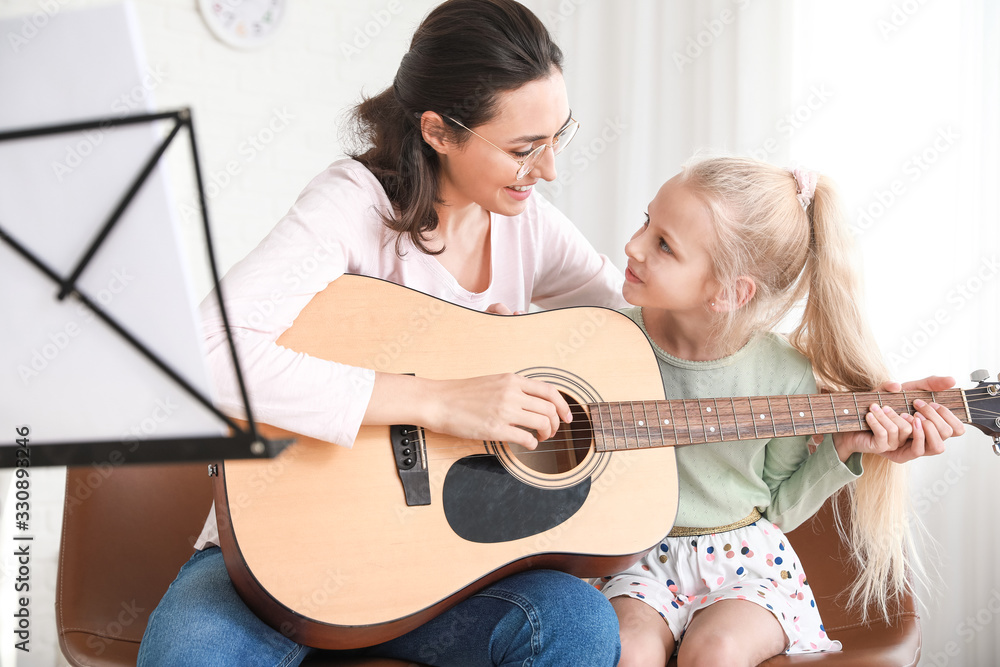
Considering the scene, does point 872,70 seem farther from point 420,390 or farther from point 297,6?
point 297,6

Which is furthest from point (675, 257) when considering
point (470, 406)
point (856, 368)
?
point (470, 406)

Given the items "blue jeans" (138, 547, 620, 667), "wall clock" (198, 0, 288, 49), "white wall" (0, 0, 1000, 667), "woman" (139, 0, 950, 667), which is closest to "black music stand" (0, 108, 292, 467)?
"woman" (139, 0, 950, 667)

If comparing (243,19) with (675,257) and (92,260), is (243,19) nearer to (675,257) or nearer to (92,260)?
(675,257)

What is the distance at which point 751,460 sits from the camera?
138cm

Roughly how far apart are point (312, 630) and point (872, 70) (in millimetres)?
1956

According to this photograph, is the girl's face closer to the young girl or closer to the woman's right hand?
the young girl

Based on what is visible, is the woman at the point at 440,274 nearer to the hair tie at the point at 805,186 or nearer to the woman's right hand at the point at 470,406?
the woman's right hand at the point at 470,406

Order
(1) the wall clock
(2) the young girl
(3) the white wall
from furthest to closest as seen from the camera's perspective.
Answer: (1) the wall clock, (3) the white wall, (2) the young girl

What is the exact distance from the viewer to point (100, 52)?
1.67 ft

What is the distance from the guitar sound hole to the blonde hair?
1.23 feet

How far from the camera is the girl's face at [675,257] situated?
1355mm

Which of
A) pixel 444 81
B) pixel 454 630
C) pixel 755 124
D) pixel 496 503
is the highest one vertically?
pixel 444 81

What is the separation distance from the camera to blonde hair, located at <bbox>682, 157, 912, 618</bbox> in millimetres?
1358

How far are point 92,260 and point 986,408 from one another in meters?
1.35
